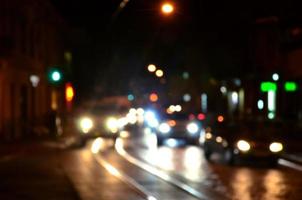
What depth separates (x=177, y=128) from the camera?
36250 mm

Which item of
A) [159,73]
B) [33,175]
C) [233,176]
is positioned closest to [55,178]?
[33,175]

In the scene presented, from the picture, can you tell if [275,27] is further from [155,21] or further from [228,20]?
[155,21]

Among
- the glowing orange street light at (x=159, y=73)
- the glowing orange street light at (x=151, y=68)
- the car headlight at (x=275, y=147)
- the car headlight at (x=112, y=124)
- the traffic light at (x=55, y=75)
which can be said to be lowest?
the car headlight at (x=275, y=147)

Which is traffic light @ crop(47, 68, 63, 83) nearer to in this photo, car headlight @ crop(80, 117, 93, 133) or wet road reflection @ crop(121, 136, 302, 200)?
wet road reflection @ crop(121, 136, 302, 200)

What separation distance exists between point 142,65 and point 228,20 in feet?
60.3

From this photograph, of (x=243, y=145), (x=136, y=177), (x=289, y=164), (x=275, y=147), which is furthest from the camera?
(x=289, y=164)

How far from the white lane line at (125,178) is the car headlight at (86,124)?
383 inches

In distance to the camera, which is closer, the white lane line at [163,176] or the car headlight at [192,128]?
the white lane line at [163,176]

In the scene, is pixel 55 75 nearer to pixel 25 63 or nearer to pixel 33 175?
pixel 33 175

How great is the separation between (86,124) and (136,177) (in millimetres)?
17223

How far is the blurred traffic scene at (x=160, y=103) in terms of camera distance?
20.0 metres

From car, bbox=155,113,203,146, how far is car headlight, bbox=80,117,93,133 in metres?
3.53

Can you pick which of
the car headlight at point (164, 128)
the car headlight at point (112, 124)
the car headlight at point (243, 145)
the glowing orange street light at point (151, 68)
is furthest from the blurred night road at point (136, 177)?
the glowing orange street light at point (151, 68)

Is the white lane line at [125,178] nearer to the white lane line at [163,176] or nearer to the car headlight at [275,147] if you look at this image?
the white lane line at [163,176]
